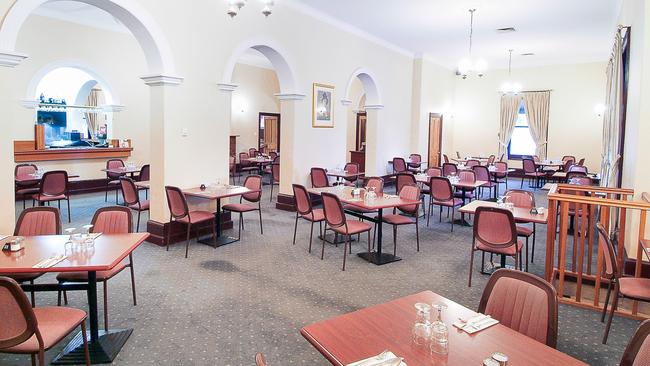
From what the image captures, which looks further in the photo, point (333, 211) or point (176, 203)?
point (176, 203)

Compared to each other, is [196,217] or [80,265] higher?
[80,265]

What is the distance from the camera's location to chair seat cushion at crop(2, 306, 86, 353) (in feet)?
7.22

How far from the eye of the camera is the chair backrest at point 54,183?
634 centimetres

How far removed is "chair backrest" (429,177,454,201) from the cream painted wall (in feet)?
26.3

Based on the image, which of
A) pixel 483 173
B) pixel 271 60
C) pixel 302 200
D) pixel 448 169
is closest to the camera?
pixel 302 200

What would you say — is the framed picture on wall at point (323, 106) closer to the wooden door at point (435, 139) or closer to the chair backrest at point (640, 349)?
the wooden door at point (435, 139)

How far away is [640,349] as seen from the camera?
1568 millimetres

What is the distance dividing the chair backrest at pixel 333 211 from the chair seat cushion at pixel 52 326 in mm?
2736

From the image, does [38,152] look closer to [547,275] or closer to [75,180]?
[75,180]

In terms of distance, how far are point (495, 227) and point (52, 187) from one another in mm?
6204

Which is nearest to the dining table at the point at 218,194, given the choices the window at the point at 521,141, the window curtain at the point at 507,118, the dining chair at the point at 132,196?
the dining chair at the point at 132,196

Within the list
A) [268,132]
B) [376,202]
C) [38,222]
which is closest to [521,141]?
[268,132]

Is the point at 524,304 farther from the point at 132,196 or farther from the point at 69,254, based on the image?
the point at 132,196

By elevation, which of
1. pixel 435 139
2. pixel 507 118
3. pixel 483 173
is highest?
pixel 507 118
